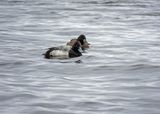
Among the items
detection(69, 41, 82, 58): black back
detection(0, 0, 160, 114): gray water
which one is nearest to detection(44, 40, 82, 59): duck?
detection(69, 41, 82, 58): black back

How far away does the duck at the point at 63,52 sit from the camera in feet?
61.5

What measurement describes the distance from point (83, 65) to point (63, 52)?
177cm

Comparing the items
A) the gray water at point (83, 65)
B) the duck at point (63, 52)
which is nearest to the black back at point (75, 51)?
the duck at point (63, 52)

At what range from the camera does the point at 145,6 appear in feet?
125

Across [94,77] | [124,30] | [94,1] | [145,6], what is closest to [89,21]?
[124,30]

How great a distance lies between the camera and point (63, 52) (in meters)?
19.0

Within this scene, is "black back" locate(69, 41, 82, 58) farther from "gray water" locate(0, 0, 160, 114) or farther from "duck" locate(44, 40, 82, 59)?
"gray water" locate(0, 0, 160, 114)

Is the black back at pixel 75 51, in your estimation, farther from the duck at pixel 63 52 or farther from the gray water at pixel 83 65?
the gray water at pixel 83 65

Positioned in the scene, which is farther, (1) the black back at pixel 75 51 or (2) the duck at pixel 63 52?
(1) the black back at pixel 75 51

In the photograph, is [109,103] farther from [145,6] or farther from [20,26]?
[145,6]

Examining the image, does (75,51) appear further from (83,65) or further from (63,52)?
(83,65)

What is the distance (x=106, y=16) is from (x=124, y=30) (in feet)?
20.5

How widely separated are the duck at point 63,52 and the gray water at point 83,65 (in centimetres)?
35

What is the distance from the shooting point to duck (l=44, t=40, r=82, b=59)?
18.7 metres
